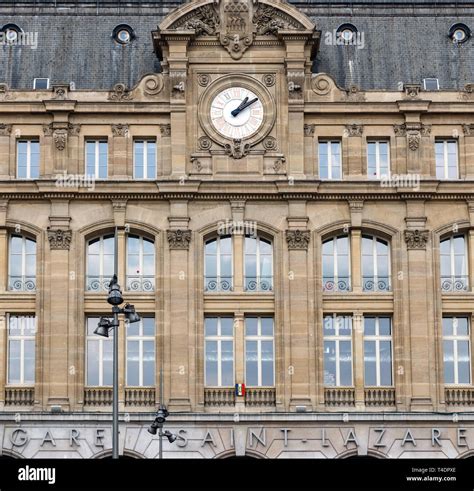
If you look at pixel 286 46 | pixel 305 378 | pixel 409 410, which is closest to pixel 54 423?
pixel 305 378

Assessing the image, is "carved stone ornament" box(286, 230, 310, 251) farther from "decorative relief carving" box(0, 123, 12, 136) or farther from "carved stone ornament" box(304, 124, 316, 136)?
"decorative relief carving" box(0, 123, 12, 136)

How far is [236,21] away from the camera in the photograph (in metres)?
58.8

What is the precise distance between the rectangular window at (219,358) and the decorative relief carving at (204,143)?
712 cm

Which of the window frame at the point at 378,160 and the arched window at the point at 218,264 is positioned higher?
the window frame at the point at 378,160

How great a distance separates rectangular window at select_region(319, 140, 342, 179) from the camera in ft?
192

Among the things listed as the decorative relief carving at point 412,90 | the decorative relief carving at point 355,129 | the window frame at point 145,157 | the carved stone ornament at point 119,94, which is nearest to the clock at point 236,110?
the window frame at point 145,157

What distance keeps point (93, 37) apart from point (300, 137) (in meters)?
10.2

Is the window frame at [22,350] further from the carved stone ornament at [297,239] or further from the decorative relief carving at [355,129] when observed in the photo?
the decorative relief carving at [355,129]

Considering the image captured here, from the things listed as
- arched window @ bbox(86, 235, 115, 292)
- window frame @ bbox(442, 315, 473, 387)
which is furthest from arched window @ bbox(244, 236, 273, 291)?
window frame @ bbox(442, 315, 473, 387)

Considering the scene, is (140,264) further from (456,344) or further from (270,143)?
(456,344)

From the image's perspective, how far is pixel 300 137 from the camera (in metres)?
58.2

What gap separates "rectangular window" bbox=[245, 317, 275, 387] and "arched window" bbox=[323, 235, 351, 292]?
2962mm

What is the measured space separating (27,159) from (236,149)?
8.29 m

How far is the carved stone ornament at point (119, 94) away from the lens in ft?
191
